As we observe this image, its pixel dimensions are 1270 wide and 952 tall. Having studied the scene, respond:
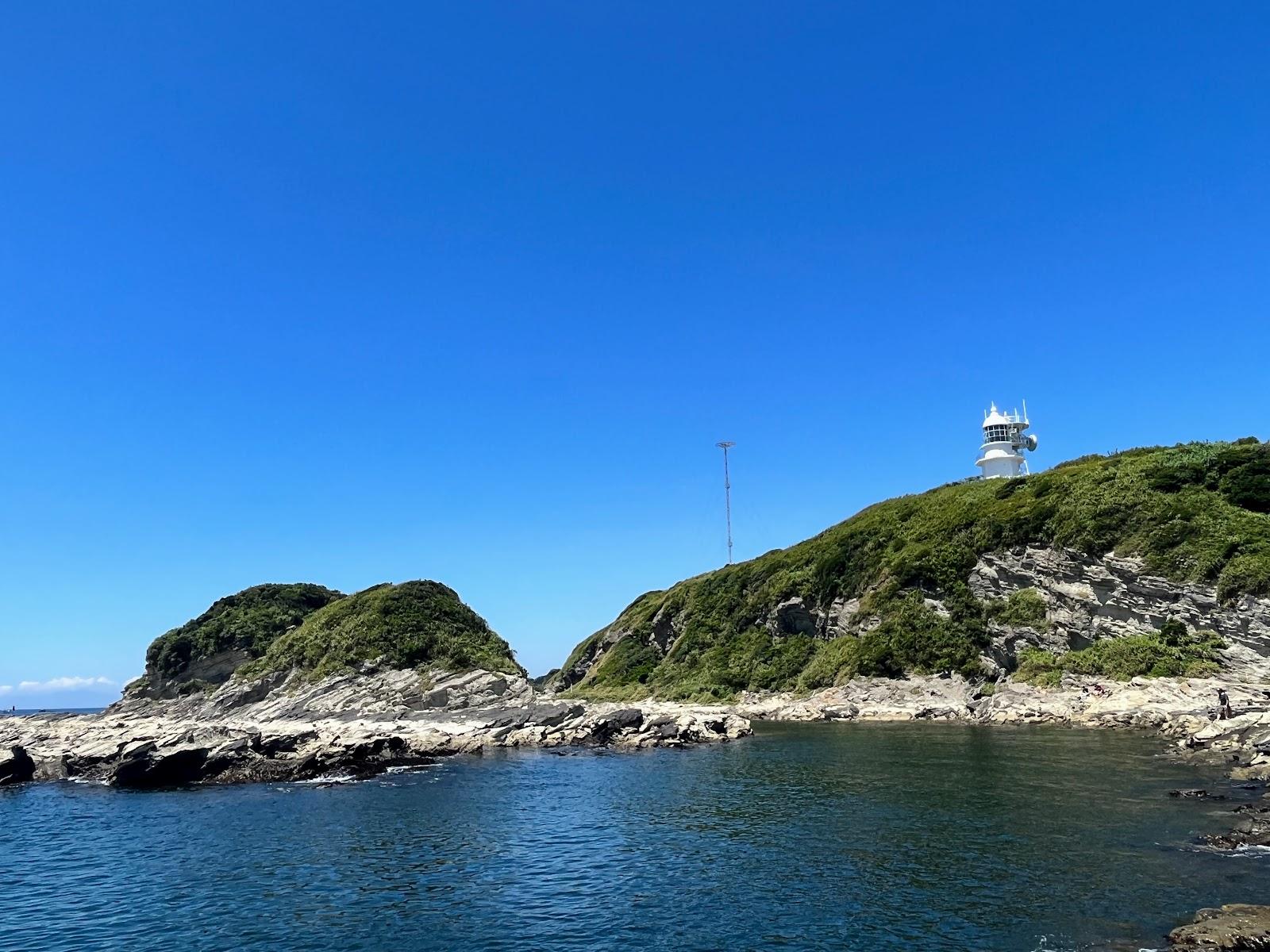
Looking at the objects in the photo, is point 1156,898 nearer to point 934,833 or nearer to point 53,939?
point 934,833

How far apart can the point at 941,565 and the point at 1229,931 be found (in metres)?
73.8

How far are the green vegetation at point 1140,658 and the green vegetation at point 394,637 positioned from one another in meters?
64.2

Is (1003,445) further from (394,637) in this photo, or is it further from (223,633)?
(223,633)

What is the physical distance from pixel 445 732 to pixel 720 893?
52.1 metres

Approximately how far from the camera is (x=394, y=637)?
10475 centimetres

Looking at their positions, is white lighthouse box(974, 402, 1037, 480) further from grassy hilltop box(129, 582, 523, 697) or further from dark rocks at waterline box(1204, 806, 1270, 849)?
dark rocks at waterline box(1204, 806, 1270, 849)

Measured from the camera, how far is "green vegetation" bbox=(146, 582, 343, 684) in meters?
125

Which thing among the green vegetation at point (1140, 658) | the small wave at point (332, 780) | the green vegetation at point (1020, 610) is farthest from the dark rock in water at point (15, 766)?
the green vegetation at point (1020, 610)

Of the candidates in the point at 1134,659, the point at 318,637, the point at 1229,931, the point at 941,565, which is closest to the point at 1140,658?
the point at 1134,659

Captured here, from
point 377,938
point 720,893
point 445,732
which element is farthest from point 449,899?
point 445,732

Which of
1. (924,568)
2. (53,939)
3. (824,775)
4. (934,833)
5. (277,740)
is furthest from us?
(924,568)

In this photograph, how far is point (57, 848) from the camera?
34.7m

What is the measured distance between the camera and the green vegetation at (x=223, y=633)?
410 ft

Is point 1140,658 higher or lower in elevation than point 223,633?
lower
